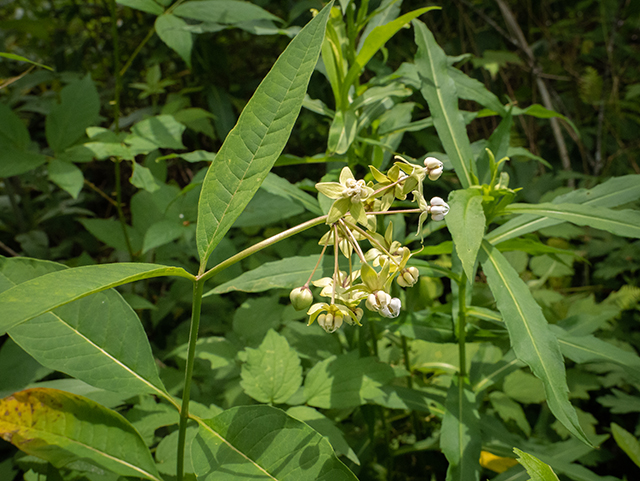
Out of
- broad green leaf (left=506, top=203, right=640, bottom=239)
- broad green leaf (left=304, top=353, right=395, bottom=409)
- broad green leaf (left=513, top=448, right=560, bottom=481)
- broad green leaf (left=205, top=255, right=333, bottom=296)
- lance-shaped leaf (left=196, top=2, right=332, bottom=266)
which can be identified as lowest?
broad green leaf (left=304, top=353, right=395, bottom=409)

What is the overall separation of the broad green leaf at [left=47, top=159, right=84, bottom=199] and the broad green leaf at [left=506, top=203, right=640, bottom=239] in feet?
5.19

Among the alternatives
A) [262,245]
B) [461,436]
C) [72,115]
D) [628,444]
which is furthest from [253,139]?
[628,444]

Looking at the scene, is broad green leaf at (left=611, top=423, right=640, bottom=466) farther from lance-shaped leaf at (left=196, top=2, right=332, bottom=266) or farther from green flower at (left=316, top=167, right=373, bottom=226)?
lance-shaped leaf at (left=196, top=2, right=332, bottom=266)

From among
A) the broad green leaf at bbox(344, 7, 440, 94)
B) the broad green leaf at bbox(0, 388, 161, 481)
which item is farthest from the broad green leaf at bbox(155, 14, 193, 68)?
the broad green leaf at bbox(0, 388, 161, 481)

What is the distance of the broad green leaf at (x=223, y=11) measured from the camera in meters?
1.66

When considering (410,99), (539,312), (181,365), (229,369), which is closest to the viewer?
(539,312)

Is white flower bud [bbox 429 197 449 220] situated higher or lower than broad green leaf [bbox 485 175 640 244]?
higher

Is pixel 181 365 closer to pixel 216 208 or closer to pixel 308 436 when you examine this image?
pixel 308 436

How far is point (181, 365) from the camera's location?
1.75m

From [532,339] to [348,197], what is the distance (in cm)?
56

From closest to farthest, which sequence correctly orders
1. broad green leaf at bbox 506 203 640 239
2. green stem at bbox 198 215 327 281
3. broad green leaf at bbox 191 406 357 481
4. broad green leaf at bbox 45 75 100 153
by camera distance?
1. green stem at bbox 198 215 327 281
2. broad green leaf at bbox 191 406 357 481
3. broad green leaf at bbox 506 203 640 239
4. broad green leaf at bbox 45 75 100 153

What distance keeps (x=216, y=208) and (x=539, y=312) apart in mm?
802

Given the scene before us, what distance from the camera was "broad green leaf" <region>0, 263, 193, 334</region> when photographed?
57cm

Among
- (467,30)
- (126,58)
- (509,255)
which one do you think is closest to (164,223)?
(509,255)
